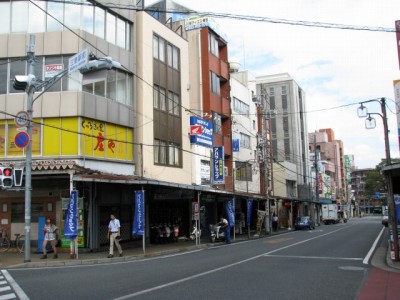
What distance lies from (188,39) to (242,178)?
46.0ft

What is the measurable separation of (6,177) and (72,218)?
3138 mm

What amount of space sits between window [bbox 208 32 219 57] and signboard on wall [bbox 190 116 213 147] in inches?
271

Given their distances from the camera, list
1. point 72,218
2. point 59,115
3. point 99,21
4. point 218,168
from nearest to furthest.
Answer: point 72,218, point 59,115, point 99,21, point 218,168

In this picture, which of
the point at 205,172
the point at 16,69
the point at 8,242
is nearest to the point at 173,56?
the point at 205,172

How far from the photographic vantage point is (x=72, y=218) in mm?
17594

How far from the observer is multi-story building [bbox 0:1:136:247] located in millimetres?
20344

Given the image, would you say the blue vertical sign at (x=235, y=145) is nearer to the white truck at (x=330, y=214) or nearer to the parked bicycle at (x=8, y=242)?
the parked bicycle at (x=8, y=242)

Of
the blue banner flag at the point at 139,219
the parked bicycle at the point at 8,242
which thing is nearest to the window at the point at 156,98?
the blue banner flag at the point at 139,219

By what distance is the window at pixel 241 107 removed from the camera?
41094 mm

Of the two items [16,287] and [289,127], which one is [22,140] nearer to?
[16,287]

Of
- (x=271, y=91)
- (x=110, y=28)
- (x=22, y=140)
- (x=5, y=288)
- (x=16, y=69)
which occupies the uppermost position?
(x=271, y=91)

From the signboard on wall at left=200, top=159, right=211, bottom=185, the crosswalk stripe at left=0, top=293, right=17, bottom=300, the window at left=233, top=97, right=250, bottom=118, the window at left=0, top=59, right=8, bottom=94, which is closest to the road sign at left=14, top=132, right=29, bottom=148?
the window at left=0, top=59, right=8, bottom=94

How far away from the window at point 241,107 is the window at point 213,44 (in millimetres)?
5819

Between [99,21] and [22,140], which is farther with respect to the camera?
[99,21]
